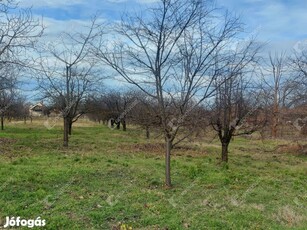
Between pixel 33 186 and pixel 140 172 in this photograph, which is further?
pixel 140 172

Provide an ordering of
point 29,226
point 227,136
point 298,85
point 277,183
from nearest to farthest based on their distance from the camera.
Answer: point 29,226 < point 277,183 < point 227,136 < point 298,85

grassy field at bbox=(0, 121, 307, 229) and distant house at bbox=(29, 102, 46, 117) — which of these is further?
distant house at bbox=(29, 102, 46, 117)

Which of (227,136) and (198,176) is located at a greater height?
(227,136)

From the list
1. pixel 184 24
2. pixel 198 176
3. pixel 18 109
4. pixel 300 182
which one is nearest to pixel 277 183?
pixel 300 182

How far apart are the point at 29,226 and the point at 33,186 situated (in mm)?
2303

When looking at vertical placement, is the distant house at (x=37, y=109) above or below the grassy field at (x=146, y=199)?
above

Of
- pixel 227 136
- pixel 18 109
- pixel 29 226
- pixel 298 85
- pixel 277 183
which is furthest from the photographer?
pixel 18 109

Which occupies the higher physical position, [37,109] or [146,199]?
[37,109]

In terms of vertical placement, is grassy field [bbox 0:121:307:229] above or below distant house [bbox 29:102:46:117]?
below

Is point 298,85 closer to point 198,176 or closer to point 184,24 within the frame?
point 198,176

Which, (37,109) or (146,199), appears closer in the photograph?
(146,199)

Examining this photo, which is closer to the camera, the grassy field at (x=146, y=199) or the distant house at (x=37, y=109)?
the grassy field at (x=146, y=199)

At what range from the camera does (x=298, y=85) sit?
1770 cm

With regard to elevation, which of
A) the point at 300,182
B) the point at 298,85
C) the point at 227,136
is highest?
the point at 298,85
